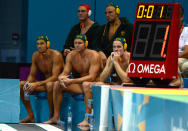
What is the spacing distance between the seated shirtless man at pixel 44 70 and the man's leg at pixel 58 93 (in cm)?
20

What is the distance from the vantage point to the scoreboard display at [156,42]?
4.56m

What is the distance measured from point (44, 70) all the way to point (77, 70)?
81 cm

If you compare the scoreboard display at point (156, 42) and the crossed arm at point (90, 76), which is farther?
the crossed arm at point (90, 76)

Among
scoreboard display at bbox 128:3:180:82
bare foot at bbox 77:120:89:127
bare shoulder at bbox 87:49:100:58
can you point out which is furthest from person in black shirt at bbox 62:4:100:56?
scoreboard display at bbox 128:3:180:82

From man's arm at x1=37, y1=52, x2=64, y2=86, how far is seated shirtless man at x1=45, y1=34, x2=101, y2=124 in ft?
1.00

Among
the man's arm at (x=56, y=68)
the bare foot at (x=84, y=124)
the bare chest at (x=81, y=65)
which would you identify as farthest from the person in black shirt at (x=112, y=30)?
the bare foot at (x=84, y=124)

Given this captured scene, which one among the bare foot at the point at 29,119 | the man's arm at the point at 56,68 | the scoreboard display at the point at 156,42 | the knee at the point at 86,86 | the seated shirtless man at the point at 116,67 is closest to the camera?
the scoreboard display at the point at 156,42

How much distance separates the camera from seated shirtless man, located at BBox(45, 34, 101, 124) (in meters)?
7.73

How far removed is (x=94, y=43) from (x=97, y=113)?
3535mm

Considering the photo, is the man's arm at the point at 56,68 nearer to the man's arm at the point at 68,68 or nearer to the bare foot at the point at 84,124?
the man's arm at the point at 68,68

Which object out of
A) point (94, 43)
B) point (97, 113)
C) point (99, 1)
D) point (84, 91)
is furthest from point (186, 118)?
point (99, 1)

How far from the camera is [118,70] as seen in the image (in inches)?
276

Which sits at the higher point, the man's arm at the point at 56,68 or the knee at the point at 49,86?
the man's arm at the point at 56,68

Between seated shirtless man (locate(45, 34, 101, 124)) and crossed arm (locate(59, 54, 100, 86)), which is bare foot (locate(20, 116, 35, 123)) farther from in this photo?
crossed arm (locate(59, 54, 100, 86))
